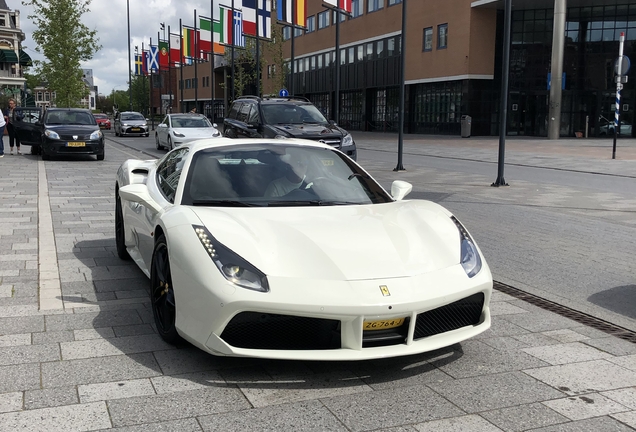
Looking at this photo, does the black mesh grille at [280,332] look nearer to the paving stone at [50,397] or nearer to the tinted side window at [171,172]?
the paving stone at [50,397]

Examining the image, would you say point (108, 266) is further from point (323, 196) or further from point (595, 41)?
point (595, 41)

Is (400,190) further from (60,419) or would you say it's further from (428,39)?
(428,39)

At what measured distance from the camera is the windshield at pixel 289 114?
17828 millimetres

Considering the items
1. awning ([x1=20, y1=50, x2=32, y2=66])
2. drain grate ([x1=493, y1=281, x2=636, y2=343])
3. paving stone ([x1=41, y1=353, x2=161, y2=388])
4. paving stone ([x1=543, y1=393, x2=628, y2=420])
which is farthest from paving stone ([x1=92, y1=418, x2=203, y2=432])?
awning ([x1=20, y1=50, x2=32, y2=66])

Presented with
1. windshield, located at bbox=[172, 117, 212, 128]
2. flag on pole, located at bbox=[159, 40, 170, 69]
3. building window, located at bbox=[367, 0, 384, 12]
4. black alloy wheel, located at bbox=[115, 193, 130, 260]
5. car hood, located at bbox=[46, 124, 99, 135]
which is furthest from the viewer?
flag on pole, located at bbox=[159, 40, 170, 69]

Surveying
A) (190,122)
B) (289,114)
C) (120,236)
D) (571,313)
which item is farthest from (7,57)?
(571,313)

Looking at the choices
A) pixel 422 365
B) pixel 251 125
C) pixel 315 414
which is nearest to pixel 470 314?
pixel 422 365

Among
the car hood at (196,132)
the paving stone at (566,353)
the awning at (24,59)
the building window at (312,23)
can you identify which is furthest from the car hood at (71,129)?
the awning at (24,59)

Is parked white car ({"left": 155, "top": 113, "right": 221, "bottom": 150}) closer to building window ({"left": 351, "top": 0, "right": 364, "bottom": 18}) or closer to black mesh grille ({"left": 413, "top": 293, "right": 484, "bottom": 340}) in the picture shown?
black mesh grille ({"left": 413, "top": 293, "right": 484, "bottom": 340})

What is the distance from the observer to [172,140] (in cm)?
2484

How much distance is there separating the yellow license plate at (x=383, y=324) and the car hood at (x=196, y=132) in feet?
71.0

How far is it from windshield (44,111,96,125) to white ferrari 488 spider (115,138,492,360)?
17.9m

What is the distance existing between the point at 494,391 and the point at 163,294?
2.09 metres

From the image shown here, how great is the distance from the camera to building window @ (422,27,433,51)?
44812 millimetres
